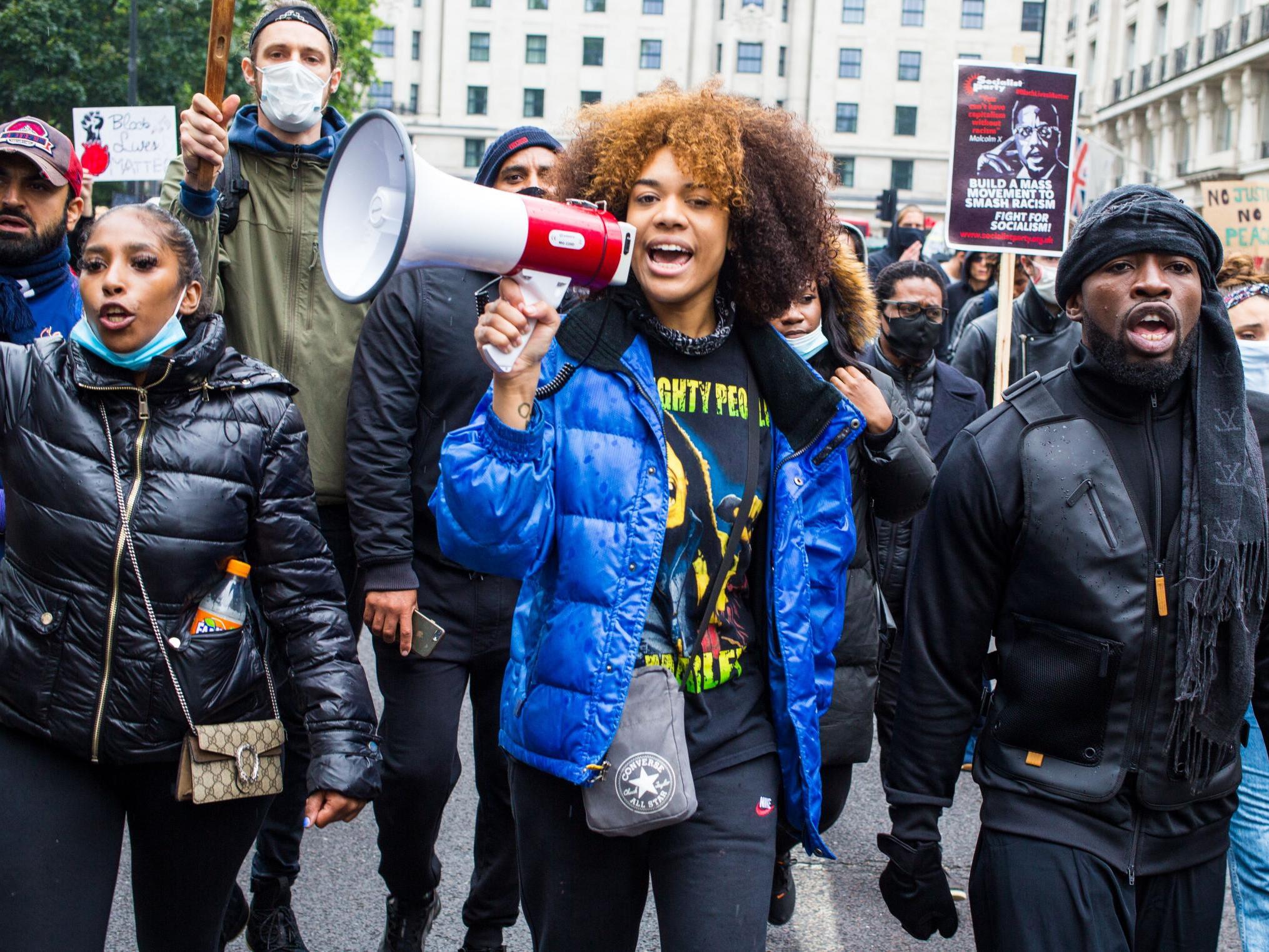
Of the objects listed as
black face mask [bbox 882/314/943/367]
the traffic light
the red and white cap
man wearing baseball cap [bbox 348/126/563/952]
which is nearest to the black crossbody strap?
man wearing baseball cap [bbox 348/126/563/952]

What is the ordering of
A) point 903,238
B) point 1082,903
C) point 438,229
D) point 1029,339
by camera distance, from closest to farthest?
point 438,229
point 1082,903
point 1029,339
point 903,238

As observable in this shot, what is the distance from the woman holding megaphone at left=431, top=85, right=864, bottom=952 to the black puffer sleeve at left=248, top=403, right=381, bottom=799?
1.21 ft

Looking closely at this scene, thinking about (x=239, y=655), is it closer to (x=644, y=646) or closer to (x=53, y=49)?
(x=644, y=646)

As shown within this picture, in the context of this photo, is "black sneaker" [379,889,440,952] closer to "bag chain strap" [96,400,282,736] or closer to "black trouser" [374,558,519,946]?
"black trouser" [374,558,519,946]

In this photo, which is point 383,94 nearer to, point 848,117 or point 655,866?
point 848,117

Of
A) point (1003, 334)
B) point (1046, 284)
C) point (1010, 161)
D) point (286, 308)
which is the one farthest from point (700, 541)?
point (1010, 161)

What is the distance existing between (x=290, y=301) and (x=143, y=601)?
142cm

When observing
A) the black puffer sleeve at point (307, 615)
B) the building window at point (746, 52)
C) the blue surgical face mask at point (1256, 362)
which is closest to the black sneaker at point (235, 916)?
the black puffer sleeve at point (307, 615)

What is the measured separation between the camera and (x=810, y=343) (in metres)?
3.78

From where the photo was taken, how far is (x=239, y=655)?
2.85m

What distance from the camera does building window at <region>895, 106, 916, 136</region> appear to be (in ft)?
216

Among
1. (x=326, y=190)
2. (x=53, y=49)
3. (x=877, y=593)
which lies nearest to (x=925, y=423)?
(x=877, y=593)

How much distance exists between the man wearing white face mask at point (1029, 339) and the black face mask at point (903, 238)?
174 inches

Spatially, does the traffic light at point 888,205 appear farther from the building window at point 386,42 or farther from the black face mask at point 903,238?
the building window at point 386,42
